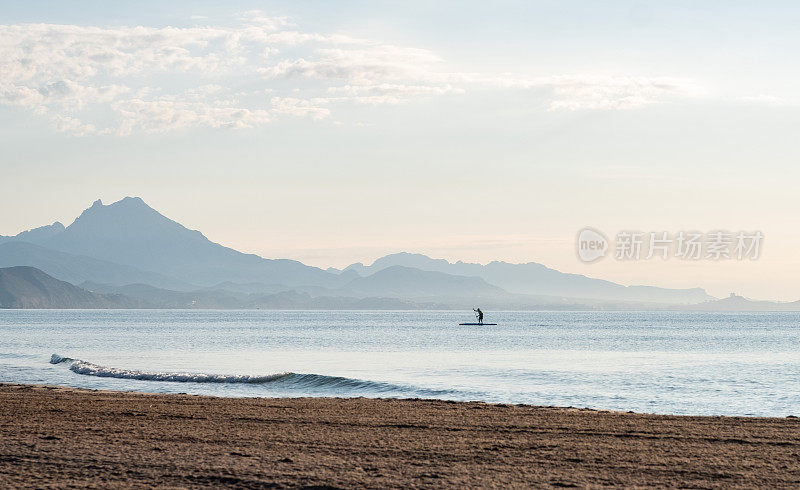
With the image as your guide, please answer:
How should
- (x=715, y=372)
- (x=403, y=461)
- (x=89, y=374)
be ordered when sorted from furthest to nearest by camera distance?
(x=715, y=372) → (x=89, y=374) → (x=403, y=461)

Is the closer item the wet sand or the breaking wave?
the wet sand

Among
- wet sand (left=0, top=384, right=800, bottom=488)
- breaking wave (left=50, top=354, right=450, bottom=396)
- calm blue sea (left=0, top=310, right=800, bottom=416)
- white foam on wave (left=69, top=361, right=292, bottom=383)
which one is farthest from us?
white foam on wave (left=69, top=361, right=292, bottom=383)

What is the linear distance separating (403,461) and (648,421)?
25.1 feet

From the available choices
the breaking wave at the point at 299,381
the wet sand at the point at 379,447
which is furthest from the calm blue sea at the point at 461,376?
the wet sand at the point at 379,447

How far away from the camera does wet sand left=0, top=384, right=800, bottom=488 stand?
1133 cm

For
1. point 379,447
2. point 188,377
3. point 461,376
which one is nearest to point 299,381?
point 188,377

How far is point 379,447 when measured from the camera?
45.8 feet

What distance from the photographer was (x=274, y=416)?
1867 cm

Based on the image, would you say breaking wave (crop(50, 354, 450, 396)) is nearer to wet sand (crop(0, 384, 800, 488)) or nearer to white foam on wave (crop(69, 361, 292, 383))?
white foam on wave (crop(69, 361, 292, 383))

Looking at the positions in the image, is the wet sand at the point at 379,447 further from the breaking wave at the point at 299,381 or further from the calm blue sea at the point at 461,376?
the breaking wave at the point at 299,381

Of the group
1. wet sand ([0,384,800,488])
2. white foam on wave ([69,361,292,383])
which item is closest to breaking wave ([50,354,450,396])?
white foam on wave ([69,361,292,383])

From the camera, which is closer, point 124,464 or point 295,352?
point 124,464

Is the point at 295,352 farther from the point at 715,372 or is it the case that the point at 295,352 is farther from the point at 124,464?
the point at 124,464

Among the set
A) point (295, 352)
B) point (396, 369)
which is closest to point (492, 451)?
point (396, 369)
